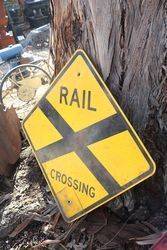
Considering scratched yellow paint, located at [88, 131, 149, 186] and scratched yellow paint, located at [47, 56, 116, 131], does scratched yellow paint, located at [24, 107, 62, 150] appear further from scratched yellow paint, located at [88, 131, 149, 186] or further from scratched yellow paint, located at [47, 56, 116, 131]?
scratched yellow paint, located at [88, 131, 149, 186]

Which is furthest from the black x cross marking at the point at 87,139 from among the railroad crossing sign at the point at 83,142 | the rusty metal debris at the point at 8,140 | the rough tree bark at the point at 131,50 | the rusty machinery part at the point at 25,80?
the rusty machinery part at the point at 25,80

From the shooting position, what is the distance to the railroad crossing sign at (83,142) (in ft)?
5.80

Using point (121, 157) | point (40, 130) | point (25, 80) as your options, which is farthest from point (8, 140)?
point (25, 80)

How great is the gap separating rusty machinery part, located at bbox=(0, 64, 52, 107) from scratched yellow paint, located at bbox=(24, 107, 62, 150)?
2.57 m

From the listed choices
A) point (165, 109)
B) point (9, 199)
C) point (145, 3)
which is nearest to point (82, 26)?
point (145, 3)

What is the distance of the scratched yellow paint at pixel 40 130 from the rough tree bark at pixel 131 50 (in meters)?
0.34

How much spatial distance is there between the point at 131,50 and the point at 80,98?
0.30 metres

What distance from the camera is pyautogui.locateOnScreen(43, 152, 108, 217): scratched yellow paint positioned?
1.96m

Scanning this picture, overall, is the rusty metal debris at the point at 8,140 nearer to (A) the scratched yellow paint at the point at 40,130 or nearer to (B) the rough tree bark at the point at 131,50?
(A) the scratched yellow paint at the point at 40,130

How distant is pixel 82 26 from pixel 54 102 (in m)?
0.37

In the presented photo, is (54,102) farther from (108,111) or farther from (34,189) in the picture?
(34,189)

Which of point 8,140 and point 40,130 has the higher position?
point 40,130

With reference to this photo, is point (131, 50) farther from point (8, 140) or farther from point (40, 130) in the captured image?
point (8, 140)

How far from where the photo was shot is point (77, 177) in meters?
2.01
